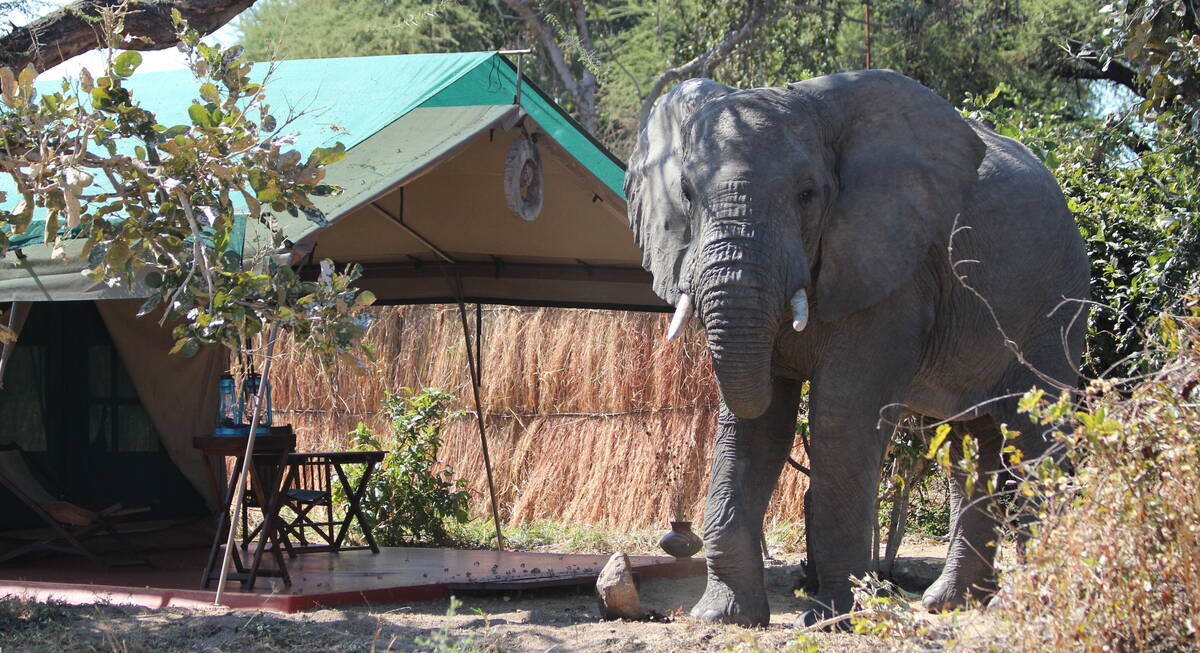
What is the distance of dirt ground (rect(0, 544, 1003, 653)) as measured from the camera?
17.4 feet

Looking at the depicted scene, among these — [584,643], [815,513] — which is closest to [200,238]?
[584,643]

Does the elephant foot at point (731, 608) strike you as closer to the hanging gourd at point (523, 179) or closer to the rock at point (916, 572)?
the hanging gourd at point (523, 179)

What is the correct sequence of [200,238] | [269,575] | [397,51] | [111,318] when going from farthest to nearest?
[397,51] < [111,318] < [269,575] < [200,238]

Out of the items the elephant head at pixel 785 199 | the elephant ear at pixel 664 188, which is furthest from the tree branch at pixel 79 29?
the elephant head at pixel 785 199

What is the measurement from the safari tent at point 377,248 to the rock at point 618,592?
2.09m

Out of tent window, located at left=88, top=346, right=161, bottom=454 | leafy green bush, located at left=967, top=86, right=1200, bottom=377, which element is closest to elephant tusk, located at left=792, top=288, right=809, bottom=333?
leafy green bush, located at left=967, top=86, right=1200, bottom=377

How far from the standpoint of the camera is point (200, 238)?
515cm

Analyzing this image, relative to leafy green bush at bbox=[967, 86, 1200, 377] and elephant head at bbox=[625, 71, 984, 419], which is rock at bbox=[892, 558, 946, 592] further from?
elephant head at bbox=[625, 71, 984, 419]

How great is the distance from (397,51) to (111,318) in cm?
1061

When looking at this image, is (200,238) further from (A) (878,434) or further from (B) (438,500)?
(B) (438,500)

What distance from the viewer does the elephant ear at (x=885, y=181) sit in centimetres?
575

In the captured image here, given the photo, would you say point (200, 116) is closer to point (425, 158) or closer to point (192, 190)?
point (192, 190)

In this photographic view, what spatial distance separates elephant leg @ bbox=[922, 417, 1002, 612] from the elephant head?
1509mm

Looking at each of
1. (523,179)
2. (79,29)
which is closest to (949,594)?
(523,179)
